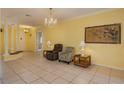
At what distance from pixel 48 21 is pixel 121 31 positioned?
2.83m

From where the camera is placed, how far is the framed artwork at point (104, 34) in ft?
11.3

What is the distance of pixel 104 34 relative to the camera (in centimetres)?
374

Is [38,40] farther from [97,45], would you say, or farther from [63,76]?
[63,76]

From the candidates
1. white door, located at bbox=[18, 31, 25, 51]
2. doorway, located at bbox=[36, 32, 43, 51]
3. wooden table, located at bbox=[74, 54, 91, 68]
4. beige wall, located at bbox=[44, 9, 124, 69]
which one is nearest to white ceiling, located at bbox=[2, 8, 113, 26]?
beige wall, located at bbox=[44, 9, 124, 69]

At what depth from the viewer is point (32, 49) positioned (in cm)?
834

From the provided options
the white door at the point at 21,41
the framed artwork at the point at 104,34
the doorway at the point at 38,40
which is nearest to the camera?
the framed artwork at the point at 104,34

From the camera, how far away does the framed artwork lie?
135 inches

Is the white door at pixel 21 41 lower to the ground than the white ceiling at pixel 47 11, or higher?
lower

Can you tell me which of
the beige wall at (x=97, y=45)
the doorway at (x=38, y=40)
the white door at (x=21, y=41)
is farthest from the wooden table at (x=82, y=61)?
the white door at (x=21, y=41)

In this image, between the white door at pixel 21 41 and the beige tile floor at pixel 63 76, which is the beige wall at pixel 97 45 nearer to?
the beige tile floor at pixel 63 76

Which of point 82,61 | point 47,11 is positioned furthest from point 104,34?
point 47,11

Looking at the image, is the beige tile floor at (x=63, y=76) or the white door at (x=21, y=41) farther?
the white door at (x=21, y=41)
